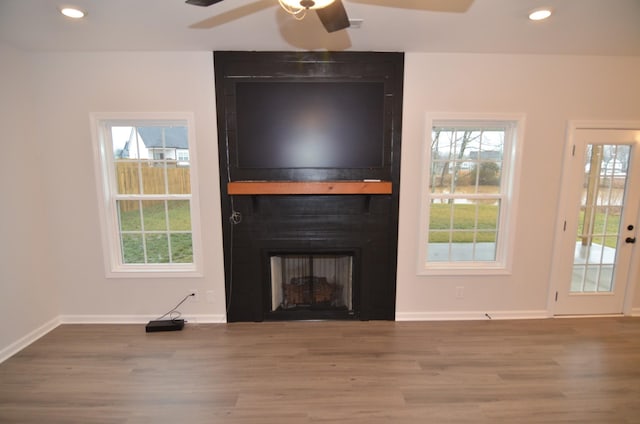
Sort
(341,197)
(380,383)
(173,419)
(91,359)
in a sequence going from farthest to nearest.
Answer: (341,197)
(91,359)
(380,383)
(173,419)

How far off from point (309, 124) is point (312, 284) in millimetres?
1707

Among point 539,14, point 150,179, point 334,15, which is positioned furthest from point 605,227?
point 150,179

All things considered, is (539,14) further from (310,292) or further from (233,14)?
(310,292)

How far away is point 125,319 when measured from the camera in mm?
3102

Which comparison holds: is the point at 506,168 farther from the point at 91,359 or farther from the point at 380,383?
the point at 91,359

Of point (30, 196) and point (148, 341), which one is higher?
point (30, 196)

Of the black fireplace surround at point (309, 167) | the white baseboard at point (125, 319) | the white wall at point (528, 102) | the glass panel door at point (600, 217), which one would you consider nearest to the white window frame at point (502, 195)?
the white wall at point (528, 102)

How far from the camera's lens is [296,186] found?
2750 millimetres

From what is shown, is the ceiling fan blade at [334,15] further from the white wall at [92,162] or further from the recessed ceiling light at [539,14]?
the white wall at [92,162]

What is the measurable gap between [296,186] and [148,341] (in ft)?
6.73

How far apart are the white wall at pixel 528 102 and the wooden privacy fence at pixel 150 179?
230 centimetres

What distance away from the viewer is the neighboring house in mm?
2979

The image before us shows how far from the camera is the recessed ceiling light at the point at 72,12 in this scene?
2.05 metres

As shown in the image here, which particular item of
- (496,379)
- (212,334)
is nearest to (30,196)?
(212,334)
